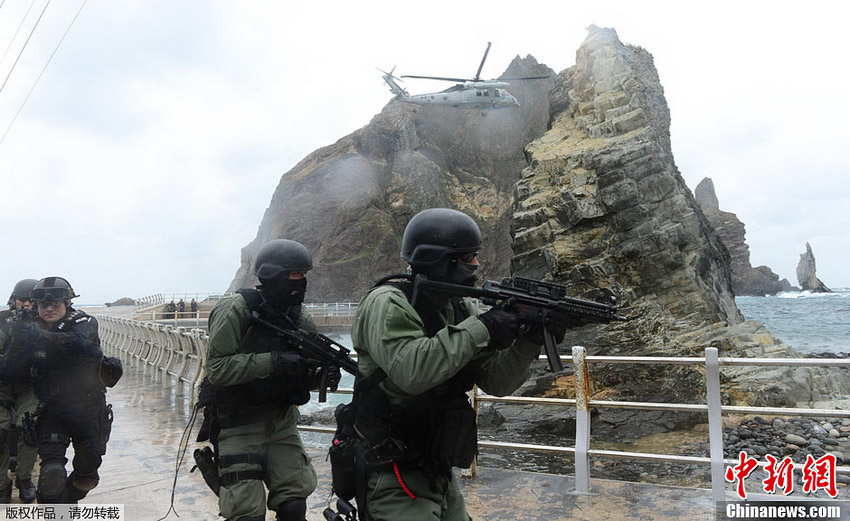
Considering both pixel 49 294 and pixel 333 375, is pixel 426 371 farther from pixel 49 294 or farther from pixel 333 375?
pixel 49 294

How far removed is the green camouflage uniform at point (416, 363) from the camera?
6.91 ft

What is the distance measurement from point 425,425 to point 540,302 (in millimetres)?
674

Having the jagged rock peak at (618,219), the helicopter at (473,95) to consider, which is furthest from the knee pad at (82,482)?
the helicopter at (473,95)

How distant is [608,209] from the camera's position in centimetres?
2855

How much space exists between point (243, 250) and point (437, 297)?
379 ft

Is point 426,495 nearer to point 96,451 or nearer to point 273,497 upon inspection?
point 273,497

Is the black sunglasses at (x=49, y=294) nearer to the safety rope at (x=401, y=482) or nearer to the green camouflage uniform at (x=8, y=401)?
the green camouflage uniform at (x=8, y=401)

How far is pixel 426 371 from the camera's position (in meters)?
2.09

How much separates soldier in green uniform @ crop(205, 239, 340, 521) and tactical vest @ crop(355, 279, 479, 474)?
0.98 meters

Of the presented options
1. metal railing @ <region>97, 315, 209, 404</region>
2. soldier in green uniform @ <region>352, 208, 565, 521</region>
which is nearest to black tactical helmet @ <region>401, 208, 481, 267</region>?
soldier in green uniform @ <region>352, 208, 565, 521</region>

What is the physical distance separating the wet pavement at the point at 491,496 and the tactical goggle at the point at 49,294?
1.74 m

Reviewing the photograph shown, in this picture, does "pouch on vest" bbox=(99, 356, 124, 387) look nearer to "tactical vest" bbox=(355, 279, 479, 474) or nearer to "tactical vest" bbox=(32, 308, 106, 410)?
"tactical vest" bbox=(32, 308, 106, 410)

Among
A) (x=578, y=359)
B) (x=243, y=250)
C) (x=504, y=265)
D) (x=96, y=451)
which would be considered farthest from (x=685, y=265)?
(x=243, y=250)

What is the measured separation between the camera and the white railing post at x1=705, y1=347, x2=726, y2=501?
4191 millimetres
